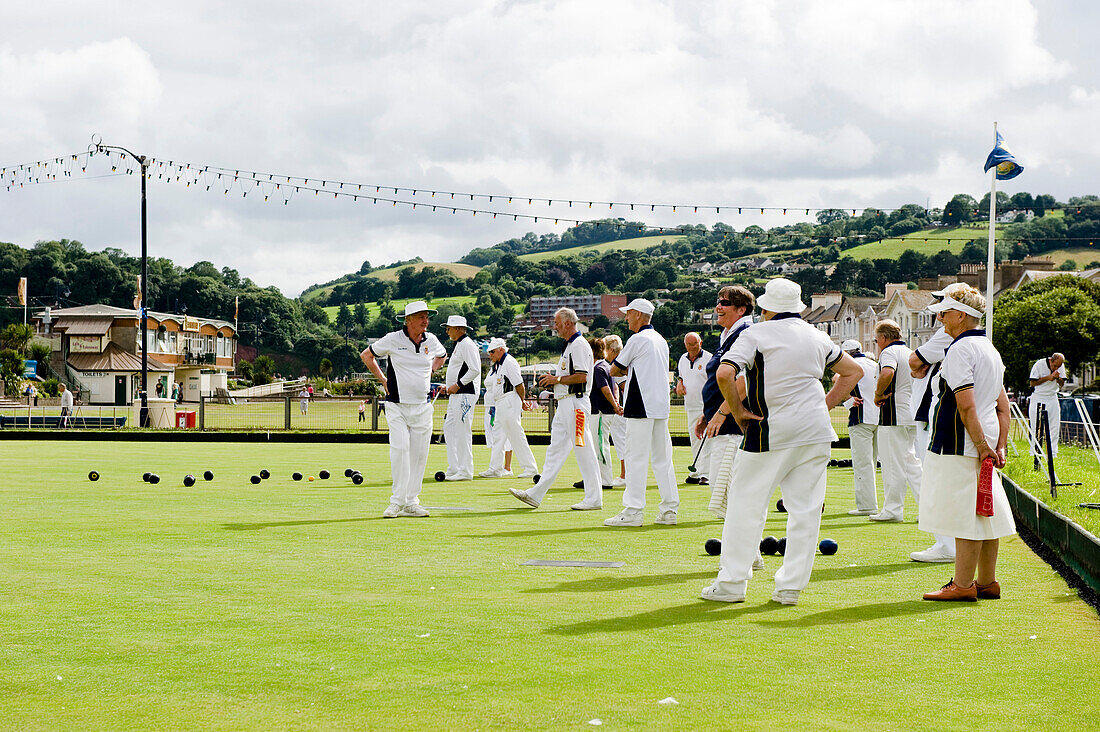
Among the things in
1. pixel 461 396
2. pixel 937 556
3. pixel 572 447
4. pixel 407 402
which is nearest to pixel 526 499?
pixel 572 447

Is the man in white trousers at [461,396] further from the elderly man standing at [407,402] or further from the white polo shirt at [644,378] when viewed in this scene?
the white polo shirt at [644,378]

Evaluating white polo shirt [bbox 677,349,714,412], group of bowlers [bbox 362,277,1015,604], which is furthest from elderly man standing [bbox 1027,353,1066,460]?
group of bowlers [bbox 362,277,1015,604]

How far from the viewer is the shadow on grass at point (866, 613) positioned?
6.30 meters

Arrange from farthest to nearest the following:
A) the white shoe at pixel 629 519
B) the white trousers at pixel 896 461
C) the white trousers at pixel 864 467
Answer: the white trousers at pixel 864 467 → the white trousers at pixel 896 461 → the white shoe at pixel 629 519

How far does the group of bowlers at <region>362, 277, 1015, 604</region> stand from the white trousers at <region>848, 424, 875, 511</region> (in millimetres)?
17

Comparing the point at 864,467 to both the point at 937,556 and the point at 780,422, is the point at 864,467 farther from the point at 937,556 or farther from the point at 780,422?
the point at 780,422

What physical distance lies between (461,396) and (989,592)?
34.7ft

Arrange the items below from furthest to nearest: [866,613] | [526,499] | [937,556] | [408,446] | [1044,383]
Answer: [1044,383] < [526,499] < [408,446] < [937,556] < [866,613]

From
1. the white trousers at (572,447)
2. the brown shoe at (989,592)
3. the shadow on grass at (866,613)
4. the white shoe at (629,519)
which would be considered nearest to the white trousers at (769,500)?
the shadow on grass at (866,613)

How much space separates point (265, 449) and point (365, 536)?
17.8 m

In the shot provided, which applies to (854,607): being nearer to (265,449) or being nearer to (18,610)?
(18,610)

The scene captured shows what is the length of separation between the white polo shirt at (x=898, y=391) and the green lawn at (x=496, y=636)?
1.34 metres

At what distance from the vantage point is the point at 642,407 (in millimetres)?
10797

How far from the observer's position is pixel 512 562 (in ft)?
27.9
